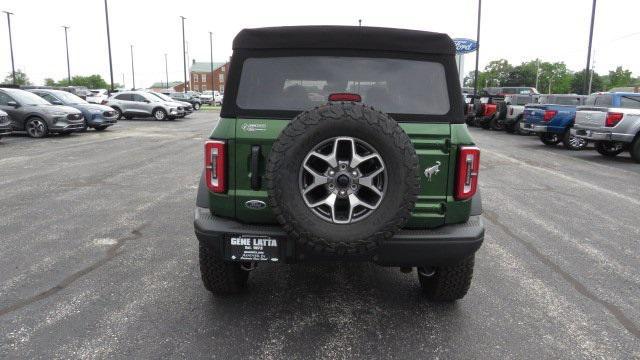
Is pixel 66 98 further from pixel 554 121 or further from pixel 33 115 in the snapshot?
pixel 554 121

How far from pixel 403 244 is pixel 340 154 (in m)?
0.71

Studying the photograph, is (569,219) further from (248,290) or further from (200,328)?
(200,328)

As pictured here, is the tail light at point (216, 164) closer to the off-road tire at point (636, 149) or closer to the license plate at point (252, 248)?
the license plate at point (252, 248)

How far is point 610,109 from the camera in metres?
12.7

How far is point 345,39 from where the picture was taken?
3.23 meters

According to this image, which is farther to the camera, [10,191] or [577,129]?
[577,129]

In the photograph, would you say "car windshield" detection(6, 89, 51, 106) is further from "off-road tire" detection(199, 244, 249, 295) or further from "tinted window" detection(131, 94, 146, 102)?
"off-road tire" detection(199, 244, 249, 295)

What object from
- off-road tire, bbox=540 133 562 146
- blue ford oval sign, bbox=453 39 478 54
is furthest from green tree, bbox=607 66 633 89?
off-road tire, bbox=540 133 562 146

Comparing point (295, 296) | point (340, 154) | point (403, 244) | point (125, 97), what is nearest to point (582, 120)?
point (295, 296)

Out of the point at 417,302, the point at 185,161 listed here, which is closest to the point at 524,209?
the point at 417,302

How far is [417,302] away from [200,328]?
164cm

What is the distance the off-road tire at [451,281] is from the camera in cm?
354

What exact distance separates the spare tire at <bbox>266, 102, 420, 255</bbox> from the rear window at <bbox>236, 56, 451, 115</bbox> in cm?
48

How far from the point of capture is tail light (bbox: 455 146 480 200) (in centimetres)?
316
